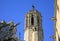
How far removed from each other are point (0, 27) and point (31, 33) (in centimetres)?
4728

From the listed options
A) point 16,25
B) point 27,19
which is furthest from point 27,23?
point 16,25

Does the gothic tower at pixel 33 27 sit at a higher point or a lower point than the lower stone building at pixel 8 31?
higher

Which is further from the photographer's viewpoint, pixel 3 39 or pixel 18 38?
pixel 18 38

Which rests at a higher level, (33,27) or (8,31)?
(33,27)

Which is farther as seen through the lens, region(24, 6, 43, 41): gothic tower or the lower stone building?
region(24, 6, 43, 41): gothic tower

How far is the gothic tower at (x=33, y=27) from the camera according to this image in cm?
7112

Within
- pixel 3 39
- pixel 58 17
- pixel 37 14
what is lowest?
pixel 3 39

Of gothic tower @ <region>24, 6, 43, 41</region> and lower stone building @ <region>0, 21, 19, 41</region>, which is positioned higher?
gothic tower @ <region>24, 6, 43, 41</region>

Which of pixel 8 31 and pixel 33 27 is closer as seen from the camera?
pixel 8 31

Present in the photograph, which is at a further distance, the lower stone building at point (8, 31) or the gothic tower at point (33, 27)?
the gothic tower at point (33, 27)

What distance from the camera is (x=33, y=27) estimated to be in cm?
7150

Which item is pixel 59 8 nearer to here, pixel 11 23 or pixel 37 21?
pixel 11 23

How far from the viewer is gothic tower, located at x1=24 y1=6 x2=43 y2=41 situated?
71.1 meters

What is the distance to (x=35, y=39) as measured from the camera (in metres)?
70.6
